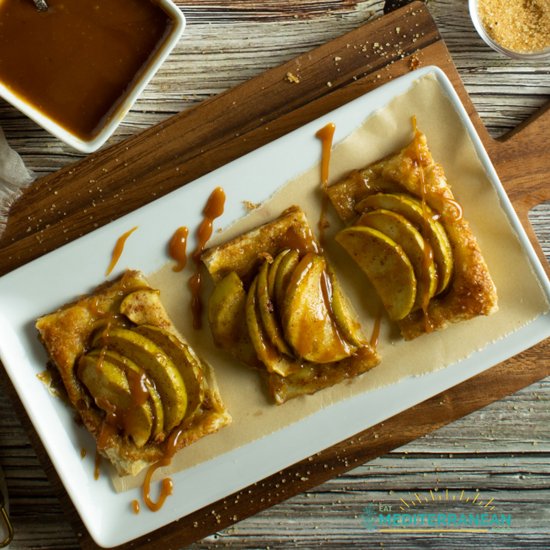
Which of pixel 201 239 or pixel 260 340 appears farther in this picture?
pixel 201 239

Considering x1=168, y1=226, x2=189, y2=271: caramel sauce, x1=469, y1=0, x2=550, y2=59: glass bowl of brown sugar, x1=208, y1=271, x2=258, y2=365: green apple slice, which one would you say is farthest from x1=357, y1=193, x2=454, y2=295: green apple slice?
x1=469, y1=0, x2=550, y2=59: glass bowl of brown sugar

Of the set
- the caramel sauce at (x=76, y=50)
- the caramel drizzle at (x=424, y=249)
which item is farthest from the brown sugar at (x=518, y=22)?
the caramel sauce at (x=76, y=50)

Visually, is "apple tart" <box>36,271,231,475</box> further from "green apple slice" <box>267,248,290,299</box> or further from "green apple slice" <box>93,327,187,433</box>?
"green apple slice" <box>267,248,290,299</box>

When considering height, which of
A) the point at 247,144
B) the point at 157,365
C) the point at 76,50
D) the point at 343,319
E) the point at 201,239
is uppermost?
the point at 76,50

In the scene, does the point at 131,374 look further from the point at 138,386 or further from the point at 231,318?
the point at 231,318

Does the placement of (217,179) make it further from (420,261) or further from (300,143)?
(420,261)

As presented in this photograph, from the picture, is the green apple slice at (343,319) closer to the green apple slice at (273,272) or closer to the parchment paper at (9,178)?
the green apple slice at (273,272)

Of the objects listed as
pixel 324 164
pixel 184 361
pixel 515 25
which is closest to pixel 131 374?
pixel 184 361

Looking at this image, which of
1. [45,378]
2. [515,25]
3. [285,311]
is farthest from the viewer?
[515,25]
